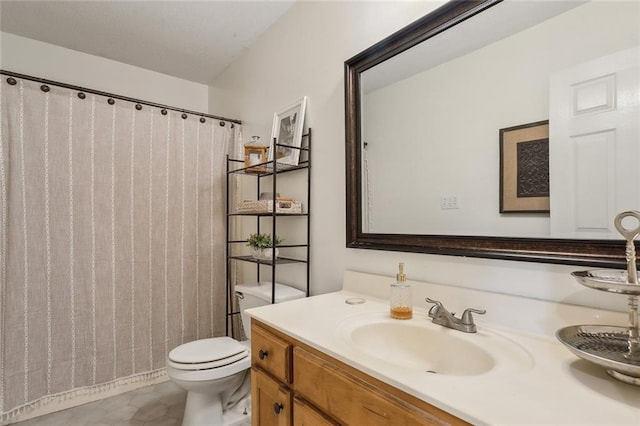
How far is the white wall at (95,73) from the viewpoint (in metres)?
2.26

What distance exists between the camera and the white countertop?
21.5 inches

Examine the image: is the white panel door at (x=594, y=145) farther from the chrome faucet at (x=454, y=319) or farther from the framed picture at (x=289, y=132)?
the framed picture at (x=289, y=132)

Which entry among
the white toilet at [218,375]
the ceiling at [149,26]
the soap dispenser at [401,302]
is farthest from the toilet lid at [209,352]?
the ceiling at [149,26]

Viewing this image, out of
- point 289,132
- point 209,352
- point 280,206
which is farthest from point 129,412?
point 289,132

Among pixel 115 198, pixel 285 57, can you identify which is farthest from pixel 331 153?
pixel 115 198

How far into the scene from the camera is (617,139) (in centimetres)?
80

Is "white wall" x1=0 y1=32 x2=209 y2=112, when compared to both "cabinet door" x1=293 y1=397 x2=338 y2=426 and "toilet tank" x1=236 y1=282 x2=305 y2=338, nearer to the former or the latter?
"toilet tank" x1=236 y1=282 x2=305 y2=338

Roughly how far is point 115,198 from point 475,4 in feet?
7.09

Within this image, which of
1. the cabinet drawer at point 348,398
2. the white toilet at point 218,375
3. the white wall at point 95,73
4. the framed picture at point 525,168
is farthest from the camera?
the white wall at point 95,73

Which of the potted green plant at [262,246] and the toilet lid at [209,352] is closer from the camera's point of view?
the toilet lid at [209,352]

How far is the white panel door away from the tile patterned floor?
6.81ft

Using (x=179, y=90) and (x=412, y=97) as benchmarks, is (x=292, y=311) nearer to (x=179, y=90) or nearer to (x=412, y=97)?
(x=412, y=97)

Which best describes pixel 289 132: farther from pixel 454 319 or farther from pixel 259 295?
pixel 454 319

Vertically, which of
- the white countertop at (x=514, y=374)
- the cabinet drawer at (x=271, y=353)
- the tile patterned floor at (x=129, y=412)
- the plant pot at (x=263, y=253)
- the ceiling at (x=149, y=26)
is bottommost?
the tile patterned floor at (x=129, y=412)
